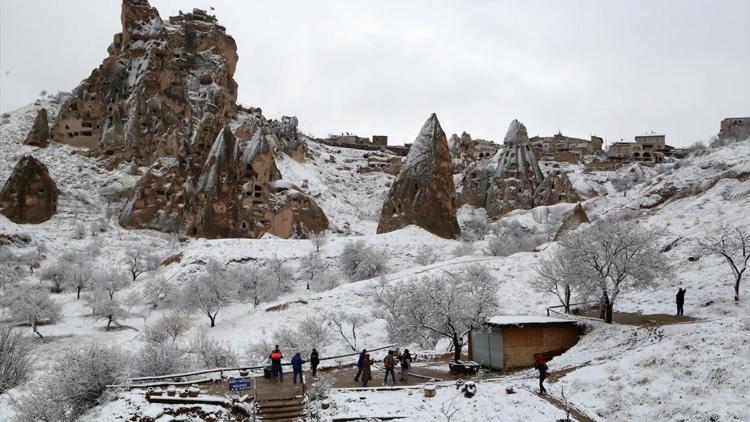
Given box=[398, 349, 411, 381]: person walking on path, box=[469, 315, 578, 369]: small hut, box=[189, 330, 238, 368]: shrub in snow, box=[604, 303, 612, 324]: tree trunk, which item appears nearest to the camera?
box=[398, 349, 411, 381]: person walking on path

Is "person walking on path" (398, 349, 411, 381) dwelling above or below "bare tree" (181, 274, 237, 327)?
below

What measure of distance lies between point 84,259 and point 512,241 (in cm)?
3777

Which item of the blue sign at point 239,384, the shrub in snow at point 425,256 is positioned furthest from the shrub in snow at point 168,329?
the shrub in snow at point 425,256

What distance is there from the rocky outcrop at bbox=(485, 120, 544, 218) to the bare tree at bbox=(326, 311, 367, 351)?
49512mm

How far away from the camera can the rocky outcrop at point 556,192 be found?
7506cm

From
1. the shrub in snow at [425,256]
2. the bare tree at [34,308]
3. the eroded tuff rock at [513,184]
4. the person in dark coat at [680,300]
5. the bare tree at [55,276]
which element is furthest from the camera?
the eroded tuff rock at [513,184]

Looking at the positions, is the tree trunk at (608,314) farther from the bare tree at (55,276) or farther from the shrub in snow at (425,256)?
the bare tree at (55,276)

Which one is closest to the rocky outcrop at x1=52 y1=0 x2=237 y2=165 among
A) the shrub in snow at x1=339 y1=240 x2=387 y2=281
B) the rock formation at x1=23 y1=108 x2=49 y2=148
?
the rock formation at x1=23 y1=108 x2=49 y2=148

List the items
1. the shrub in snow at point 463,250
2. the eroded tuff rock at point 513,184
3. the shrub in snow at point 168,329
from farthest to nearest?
the eroded tuff rock at point 513,184 < the shrub in snow at point 463,250 < the shrub in snow at point 168,329

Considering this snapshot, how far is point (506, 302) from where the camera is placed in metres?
34.4

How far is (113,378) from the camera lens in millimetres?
17234

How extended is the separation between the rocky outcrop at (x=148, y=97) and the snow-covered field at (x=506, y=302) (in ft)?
14.0

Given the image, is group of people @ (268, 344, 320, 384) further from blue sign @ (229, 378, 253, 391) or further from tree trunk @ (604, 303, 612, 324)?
tree trunk @ (604, 303, 612, 324)

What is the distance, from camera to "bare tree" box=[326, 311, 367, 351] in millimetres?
32156
